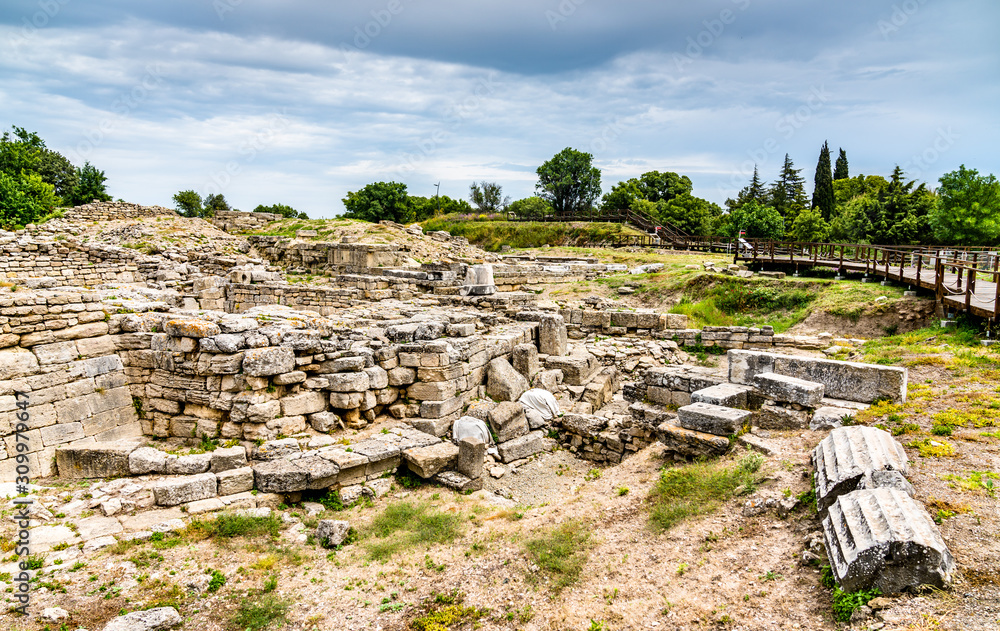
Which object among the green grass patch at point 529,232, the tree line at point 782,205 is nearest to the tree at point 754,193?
the tree line at point 782,205

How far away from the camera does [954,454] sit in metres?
5.00

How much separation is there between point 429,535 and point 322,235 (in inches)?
775

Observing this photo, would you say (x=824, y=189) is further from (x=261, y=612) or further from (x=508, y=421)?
(x=261, y=612)

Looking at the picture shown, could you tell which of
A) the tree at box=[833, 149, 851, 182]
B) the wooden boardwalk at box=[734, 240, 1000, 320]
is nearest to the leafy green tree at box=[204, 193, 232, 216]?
the wooden boardwalk at box=[734, 240, 1000, 320]

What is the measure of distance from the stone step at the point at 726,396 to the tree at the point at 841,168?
3022 inches

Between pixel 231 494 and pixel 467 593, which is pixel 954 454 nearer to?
pixel 467 593

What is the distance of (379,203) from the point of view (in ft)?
172

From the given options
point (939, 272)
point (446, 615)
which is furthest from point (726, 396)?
point (939, 272)

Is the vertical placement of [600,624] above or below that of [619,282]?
below

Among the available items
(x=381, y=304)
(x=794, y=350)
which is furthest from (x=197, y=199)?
(x=794, y=350)

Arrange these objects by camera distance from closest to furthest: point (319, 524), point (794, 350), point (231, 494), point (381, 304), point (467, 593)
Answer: point (467, 593) < point (319, 524) < point (231, 494) < point (794, 350) < point (381, 304)

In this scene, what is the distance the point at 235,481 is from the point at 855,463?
21.4ft

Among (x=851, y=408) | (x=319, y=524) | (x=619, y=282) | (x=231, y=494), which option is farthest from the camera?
(x=619, y=282)

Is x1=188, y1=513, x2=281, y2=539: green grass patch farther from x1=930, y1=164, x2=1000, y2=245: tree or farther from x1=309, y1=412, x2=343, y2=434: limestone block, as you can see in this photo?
x1=930, y1=164, x2=1000, y2=245: tree
